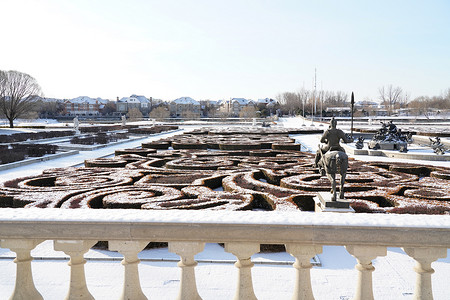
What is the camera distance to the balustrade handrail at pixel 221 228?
2.08 m

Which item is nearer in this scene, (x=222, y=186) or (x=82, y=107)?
(x=222, y=186)

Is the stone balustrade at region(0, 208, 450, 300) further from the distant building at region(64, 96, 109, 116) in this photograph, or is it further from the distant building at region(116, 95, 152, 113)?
the distant building at region(64, 96, 109, 116)

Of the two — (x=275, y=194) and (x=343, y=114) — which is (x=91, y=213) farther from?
(x=343, y=114)

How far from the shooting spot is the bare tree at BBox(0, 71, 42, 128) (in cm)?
4634

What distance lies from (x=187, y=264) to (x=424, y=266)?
4.64 ft

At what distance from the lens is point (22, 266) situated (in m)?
2.22

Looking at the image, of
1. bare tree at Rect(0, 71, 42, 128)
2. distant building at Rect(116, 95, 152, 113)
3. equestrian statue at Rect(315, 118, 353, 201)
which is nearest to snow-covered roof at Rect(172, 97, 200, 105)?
distant building at Rect(116, 95, 152, 113)

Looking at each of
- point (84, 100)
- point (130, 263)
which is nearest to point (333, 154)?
point (130, 263)

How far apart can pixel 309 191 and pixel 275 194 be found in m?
0.89

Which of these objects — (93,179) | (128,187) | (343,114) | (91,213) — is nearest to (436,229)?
(91,213)

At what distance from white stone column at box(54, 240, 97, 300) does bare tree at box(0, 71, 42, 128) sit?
50.6 meters

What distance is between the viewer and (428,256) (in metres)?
2.05

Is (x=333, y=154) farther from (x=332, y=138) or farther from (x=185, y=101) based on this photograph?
(x=185, y=101)

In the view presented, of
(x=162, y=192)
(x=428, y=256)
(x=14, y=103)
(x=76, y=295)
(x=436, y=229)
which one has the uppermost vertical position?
(x=14, y=103)
